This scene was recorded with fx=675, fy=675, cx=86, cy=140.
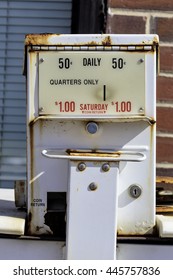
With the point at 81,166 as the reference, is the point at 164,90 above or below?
above

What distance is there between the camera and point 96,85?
62.1 inches

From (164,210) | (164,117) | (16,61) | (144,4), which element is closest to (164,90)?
(164,117)

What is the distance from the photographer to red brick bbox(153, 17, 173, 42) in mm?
2359

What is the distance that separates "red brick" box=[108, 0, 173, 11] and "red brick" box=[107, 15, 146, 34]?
4 centimetres

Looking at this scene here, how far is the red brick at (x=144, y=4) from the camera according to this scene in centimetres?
235

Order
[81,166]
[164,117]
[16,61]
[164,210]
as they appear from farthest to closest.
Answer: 1. [16,61]
2. [164,117]
3. [164,210]
4. [81,166]

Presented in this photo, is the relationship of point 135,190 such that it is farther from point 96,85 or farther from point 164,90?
point 164,90

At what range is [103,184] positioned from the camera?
1552 millimetres

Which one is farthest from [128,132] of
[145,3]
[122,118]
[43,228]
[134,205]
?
[145,3]

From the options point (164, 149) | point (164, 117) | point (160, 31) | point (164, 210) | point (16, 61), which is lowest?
point (164, 210)

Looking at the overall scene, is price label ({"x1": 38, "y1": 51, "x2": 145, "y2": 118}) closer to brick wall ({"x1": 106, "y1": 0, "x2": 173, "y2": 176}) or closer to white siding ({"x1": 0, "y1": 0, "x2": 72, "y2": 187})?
brick wall ({"x1": 106, "y1": 0, "x2": 173, "y2": 176})

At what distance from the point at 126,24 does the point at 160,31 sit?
12 centimetres
